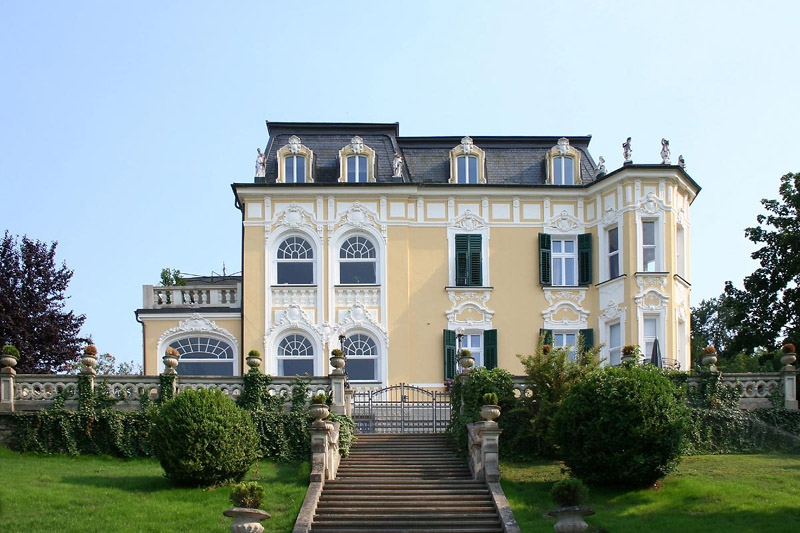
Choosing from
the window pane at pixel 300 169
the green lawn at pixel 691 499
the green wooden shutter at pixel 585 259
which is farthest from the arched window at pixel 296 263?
the green lawn at pixel 691 499

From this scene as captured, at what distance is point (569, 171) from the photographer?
42406 millimetres

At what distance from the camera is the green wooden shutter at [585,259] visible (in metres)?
41.1

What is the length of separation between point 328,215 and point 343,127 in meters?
3.82

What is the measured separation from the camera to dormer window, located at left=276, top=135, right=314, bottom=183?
1636 inches

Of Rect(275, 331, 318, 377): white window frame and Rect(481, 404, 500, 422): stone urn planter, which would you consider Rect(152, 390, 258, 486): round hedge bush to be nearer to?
Rect(481, 404, 500, 422): stone urn planter

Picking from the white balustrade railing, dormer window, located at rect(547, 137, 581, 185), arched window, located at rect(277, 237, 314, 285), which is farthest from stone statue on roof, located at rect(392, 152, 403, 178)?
the white balustrade railing

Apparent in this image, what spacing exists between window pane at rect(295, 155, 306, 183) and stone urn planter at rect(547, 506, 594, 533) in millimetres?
20606

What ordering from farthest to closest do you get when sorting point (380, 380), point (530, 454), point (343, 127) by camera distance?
point (343, 127), point (380, 380), point (530, 454)

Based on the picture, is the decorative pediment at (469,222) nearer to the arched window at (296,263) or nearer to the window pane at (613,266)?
the window pane at (613,266)

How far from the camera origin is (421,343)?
40531 mm

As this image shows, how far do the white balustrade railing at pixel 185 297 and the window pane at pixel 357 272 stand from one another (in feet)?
12.4

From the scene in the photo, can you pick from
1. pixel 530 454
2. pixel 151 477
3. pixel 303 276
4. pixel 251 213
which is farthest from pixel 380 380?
pixel 151 477

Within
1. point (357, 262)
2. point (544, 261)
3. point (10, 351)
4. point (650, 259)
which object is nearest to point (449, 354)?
point (357, 262)

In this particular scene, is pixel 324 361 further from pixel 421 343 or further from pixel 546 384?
pixel 546 384
